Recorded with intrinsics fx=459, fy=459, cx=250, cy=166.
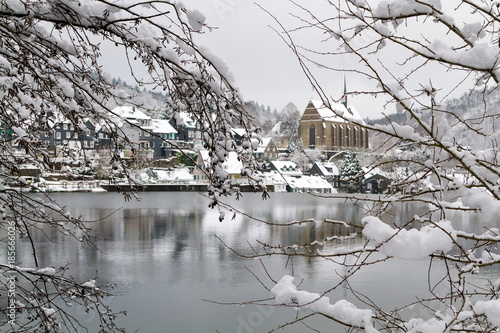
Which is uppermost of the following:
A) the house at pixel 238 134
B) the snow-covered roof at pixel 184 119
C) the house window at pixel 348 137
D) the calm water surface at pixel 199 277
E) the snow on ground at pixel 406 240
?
the house window at pixel 348 137

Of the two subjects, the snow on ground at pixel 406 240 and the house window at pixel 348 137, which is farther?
the house window at pixel 348 137

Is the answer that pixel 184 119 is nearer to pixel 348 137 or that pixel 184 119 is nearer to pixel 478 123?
pixel 478 123

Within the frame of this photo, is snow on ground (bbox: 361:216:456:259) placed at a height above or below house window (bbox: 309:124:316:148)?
below

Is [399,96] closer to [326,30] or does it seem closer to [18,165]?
[326,30]

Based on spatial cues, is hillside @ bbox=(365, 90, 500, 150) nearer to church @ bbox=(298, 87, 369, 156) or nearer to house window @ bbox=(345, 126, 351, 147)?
church @ bbox=(298, 87, 369, 156)

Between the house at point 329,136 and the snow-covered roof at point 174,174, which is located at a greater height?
the house at point 329,136

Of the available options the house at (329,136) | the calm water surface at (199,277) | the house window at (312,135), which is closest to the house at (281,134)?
the house at (329,136)

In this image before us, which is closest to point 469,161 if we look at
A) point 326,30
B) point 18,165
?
point 326,30

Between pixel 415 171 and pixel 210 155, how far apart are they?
3.23ft

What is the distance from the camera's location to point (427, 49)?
1.90 m

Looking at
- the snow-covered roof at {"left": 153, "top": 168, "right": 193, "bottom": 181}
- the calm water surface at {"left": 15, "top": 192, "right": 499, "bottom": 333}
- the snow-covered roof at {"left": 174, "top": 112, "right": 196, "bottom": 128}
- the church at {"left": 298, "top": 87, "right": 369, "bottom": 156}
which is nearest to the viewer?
the snow-covered roof at {"left": 174, "top": 112, "right": 196, "bottom": 128}

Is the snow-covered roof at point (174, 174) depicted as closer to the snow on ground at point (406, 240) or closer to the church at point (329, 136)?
the church at point (329, 136)

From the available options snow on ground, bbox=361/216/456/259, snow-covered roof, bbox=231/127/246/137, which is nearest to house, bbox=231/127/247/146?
snow-covered roof, bbox=231/127/246/137

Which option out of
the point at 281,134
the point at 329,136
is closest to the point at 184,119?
the point at 329,136
